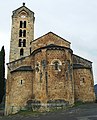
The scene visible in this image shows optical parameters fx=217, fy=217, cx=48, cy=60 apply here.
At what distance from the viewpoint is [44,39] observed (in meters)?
29.2

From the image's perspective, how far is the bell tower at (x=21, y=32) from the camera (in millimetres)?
35375

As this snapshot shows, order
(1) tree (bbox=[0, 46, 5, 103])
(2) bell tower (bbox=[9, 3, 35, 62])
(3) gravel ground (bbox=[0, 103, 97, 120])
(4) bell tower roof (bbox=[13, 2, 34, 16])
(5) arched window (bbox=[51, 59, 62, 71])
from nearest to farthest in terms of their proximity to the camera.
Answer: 1. (3) gravel ground (bbox=[0, 103, 97, 120])
2. (5) arched window (bbox=[51, 59, 62, 71])
3. (1) tree (bbox=[0, 46, 5, 103])
4. (2) bell tower (bbox=[9, 3, 35, 62])
5. (4) bell tower roof (bbox=[13, 2, 34, 16])

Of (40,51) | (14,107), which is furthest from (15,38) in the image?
(14,107)

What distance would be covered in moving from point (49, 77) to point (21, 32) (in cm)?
1469

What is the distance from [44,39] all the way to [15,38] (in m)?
8.68

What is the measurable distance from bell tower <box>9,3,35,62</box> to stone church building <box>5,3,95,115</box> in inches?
229

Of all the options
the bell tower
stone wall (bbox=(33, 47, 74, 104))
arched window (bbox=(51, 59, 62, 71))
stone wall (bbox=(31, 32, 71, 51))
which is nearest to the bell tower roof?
the bell tower

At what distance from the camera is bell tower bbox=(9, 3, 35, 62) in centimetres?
3538

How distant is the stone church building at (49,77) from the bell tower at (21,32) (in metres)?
5.81

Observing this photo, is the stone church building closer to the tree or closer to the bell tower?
the tree

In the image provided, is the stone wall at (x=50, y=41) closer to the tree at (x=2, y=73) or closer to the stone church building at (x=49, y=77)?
the stone church building at (x=49, y=77)

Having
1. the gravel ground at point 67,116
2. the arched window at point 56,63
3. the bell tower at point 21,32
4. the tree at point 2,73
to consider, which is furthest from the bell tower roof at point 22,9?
the gravel ground at point 67,116

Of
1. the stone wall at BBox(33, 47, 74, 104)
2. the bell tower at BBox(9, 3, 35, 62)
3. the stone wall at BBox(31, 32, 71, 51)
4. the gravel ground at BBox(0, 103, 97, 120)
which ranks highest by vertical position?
the bell tower at BBox(9, 3, 35, 62)

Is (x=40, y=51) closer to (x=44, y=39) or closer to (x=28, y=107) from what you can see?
(x=44, y=39)
